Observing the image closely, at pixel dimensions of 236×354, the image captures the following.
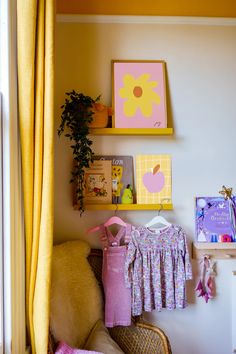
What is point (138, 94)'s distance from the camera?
194 cm

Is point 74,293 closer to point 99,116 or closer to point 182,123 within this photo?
point 99,116

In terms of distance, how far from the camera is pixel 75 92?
1.91m

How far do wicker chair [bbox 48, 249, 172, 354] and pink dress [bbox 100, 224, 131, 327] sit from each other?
5 cm

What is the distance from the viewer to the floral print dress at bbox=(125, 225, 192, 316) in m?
1.79

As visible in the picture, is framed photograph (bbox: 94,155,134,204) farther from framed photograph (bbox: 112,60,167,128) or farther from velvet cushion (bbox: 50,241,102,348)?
velvet cushion (bbox: 50,241,102,348)

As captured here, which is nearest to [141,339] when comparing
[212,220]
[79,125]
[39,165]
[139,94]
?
[212,220]

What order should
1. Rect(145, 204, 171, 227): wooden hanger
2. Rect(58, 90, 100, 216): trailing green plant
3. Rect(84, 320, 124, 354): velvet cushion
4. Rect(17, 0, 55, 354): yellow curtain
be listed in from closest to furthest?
Rect(17, 0, 55, 354): yellow curtain
Rect(84, 320, 124, 354): velvet cushion
Rect(58, 90, 100, 216): trailing green plant
Rect(145, 204, 171, 227): wooden hanger

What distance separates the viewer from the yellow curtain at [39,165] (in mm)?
1313

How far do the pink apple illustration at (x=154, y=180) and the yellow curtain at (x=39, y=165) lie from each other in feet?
2.44

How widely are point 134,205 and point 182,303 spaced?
0.60m

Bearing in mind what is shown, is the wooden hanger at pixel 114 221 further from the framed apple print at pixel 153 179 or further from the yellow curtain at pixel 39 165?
the yellow curtain at pixel 39 165

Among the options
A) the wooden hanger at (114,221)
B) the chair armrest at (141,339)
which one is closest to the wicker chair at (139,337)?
the chair armrest at (141,339)

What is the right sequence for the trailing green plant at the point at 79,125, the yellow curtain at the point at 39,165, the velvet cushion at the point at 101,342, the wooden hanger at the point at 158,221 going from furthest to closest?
the wooden hanger at the point at 158,221, the trailing green plant at the point at 79,125, the velvet cushion at the point at 101,342, the yellow curtain at the point at 39,165

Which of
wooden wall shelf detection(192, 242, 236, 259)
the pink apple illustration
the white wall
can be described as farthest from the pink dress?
wooden wall shelf detection(192, 242, 236, 259)
